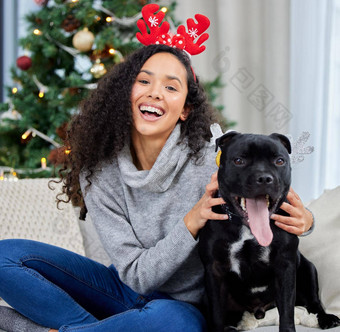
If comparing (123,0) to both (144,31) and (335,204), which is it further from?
(335,204)

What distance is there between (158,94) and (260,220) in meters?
0.59

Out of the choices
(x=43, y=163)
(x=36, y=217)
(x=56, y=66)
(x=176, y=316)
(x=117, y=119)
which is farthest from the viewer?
(x=56, y=66)

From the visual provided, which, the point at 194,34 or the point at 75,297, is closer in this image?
the point at 75,297

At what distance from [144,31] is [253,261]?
907 millimetres

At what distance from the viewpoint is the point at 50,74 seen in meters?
3.26

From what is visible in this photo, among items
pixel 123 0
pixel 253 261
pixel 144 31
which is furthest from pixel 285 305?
pixel 123 0

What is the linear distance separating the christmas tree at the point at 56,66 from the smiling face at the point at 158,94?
1296mm

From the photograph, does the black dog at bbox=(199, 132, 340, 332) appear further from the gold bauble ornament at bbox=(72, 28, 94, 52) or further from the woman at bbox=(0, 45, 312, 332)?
the gold bauble ornament at bbox=(72, 28, 94, 52)

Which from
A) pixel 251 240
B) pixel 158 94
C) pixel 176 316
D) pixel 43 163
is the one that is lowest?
pixel 43 163

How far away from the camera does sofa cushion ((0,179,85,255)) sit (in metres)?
2.14

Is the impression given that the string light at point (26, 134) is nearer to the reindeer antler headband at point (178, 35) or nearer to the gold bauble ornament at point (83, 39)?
the gold bauble ornament at point (83, 39)

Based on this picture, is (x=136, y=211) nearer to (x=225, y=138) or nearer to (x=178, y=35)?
(x=225, y=138)

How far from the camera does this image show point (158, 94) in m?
1.62

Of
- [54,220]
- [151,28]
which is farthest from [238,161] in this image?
[54,220]
